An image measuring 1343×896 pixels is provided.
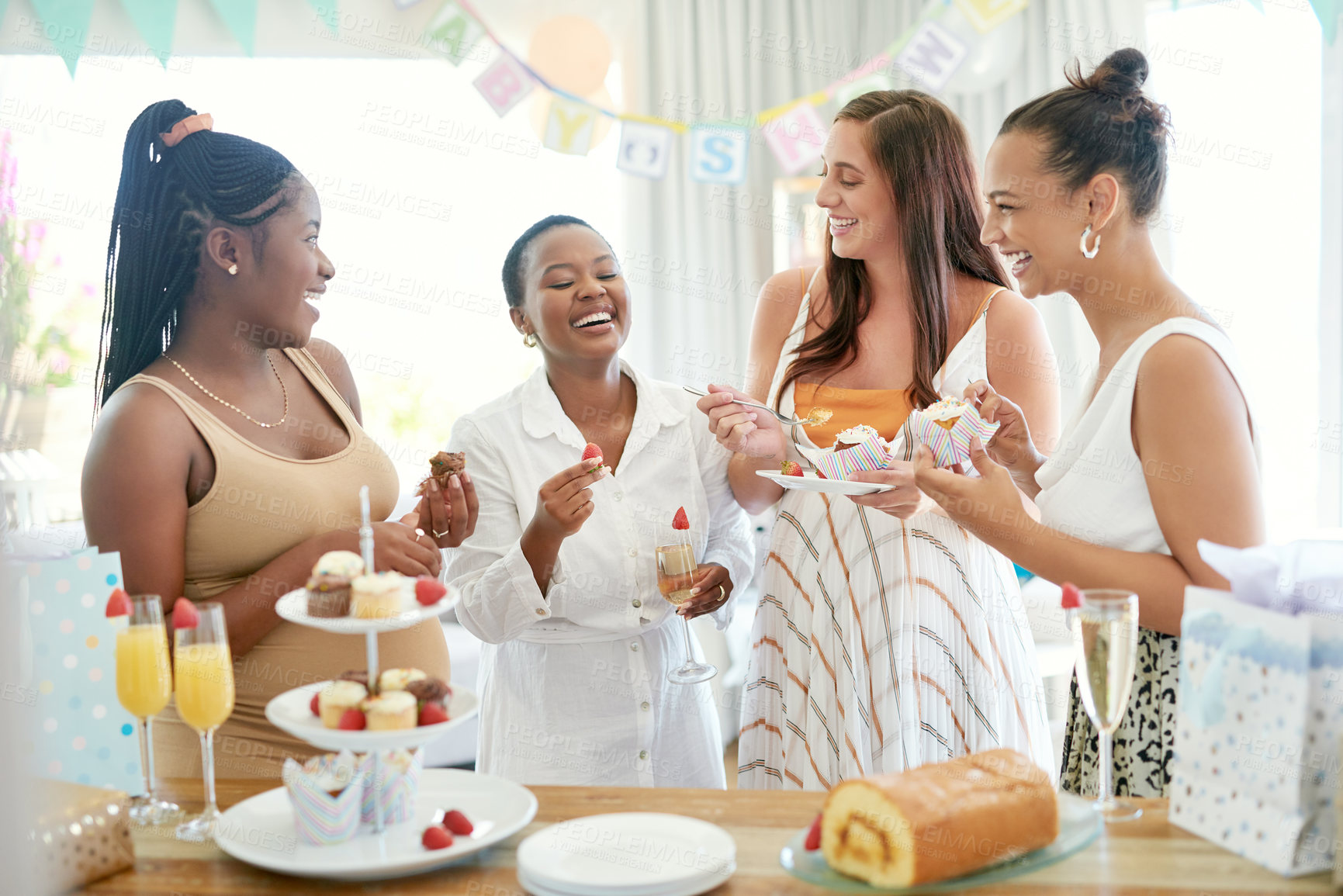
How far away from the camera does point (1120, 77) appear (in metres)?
1.64

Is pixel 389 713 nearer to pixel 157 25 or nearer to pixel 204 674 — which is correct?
pixel 204 674

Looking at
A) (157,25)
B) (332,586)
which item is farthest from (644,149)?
(332,586)

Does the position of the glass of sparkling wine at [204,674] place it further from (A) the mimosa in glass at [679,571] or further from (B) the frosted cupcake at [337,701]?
(A) the mimosa in glass at [679,571]

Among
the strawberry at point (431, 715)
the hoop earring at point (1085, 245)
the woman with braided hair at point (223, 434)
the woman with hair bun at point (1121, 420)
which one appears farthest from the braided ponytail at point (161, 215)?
the hoop earring at point (1085, 245)

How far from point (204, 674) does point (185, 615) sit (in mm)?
73

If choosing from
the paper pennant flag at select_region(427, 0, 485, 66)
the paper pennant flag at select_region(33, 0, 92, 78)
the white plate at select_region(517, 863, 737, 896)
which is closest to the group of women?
the white plate at select_region(517, 863, 737, 896)

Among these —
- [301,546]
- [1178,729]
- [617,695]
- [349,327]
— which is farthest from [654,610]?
[349,327]

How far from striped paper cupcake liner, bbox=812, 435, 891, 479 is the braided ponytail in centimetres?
102

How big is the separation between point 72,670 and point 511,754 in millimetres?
857

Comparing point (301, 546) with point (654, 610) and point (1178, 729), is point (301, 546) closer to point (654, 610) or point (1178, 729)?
point (654, 610)

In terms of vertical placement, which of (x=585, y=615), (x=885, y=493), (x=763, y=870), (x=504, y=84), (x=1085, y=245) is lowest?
(x=763, y=870)

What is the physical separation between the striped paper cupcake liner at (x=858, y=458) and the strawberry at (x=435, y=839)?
95 cm

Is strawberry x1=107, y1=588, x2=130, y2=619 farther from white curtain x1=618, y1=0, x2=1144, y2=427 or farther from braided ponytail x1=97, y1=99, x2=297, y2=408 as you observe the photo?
white curtain x1=618, y1=0, x2=1144, y2=427

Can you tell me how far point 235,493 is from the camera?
5.42 feet
